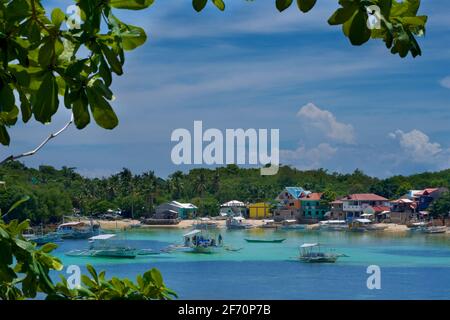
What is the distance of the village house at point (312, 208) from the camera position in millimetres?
36375

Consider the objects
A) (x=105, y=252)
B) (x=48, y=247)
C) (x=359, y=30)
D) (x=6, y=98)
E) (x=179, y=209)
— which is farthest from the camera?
(x=179, y=209)

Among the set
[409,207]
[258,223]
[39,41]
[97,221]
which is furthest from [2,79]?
[258,223]

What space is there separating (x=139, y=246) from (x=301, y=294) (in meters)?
14.4

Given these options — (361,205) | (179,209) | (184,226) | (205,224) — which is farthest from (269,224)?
(179,209)

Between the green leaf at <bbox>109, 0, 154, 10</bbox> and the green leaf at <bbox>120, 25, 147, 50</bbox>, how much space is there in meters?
0.04

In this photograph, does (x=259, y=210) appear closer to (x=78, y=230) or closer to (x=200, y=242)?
(x=200, y=242)

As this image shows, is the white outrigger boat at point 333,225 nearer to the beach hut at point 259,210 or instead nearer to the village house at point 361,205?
the village house at point 361,205

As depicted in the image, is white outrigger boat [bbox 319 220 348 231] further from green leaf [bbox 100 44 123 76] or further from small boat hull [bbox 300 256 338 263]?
green leaf [bbox 100 44 123 76]

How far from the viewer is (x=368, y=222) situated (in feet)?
127

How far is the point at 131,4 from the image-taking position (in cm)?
84

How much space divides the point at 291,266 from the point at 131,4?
3067cm

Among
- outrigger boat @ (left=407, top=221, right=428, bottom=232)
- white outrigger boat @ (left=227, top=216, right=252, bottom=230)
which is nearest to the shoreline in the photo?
white outrigger boat @ (left=227, top=216, right=252, bottom=230)

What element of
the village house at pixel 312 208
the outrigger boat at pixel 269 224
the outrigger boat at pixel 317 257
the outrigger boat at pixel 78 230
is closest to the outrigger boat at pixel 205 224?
the outrigger boat at pixel 269 224

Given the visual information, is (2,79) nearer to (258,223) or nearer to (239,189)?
(239,189)
